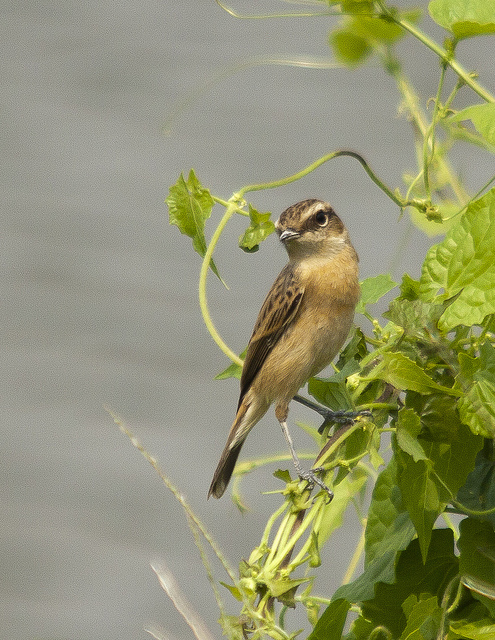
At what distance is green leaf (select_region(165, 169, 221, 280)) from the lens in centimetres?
168

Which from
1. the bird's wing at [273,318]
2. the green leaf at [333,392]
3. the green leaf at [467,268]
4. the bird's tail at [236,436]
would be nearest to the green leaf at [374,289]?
the green leaf at [333,392]

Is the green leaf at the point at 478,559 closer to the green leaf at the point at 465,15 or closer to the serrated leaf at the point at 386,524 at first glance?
the serrated leaf at the point at 386,524

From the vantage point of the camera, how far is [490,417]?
121 cm

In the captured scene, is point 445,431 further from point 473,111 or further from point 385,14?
point 385,14

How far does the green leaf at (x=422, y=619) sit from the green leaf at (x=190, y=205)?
87 cm

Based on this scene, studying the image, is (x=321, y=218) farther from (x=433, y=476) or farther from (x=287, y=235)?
(x=433, y=476)

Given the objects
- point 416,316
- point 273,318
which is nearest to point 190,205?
point 416,316

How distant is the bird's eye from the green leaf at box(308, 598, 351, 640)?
6.17 feet

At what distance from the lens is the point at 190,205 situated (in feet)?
5.59

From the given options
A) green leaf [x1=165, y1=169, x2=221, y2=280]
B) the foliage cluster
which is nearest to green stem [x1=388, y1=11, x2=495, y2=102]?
the foliage cluster

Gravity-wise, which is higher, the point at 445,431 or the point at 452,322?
the point at 452,322

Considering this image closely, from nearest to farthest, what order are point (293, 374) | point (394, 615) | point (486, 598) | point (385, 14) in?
point (486, 598)
point (394, 615)
point (385, 14)
point (293, 374)

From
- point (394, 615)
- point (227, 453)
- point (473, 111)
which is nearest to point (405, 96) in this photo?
point (473, 111)

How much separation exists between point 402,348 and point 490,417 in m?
0.23
